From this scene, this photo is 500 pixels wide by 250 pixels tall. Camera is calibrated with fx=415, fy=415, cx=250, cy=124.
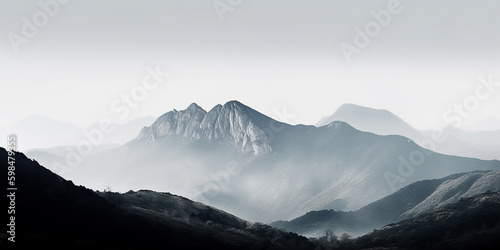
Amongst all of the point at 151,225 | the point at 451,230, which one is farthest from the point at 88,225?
the point at 451,230

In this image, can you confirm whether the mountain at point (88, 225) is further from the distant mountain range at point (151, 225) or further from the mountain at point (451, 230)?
the mountain at point (451, 230)

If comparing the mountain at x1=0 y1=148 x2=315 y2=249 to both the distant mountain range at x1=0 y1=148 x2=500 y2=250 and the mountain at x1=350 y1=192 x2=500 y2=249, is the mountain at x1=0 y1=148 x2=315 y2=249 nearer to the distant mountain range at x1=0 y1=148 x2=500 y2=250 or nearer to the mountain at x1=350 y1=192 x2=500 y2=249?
the distant mountain range at x1=0 y1=148 x2=500 y2=250

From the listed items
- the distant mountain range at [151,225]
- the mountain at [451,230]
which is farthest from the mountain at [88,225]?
the mountain at [451,230]

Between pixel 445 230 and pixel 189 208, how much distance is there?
81684 mm

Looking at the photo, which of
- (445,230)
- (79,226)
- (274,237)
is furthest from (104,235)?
(445,230)

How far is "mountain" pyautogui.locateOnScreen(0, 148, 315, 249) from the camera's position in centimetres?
7350

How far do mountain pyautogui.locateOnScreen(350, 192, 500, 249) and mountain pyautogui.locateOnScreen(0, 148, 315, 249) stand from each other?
84.5 feet

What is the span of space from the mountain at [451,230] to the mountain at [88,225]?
84.5 ft

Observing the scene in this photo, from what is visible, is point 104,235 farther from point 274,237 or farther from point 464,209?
point 464,209

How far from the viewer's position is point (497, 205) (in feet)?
468

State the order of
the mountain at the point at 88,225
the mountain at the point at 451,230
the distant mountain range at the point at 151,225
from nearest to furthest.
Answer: the mountain at the point at 88,225 → the distant mountain range at the point at 151,225 → the mountain at the point at 451,230

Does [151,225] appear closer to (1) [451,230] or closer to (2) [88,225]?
(2) [88,225]

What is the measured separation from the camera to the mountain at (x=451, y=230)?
104125 mm

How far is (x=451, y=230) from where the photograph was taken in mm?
124250
